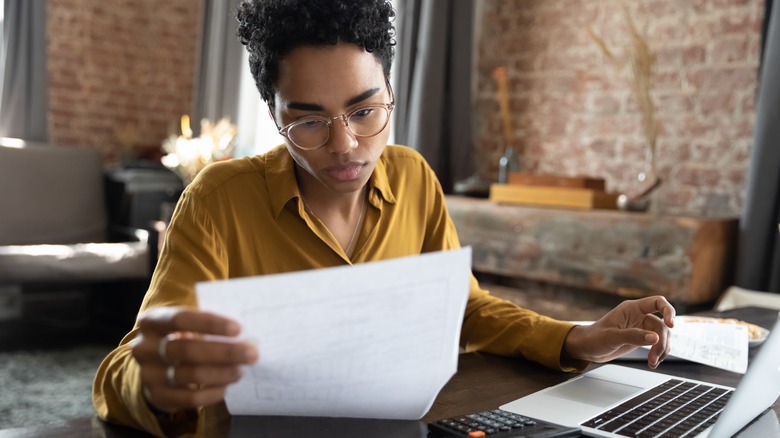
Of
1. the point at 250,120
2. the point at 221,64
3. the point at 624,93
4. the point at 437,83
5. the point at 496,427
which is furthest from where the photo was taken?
the point at 250,120

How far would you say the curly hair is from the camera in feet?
3.60

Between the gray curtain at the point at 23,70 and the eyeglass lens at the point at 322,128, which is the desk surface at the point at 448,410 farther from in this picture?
the gray curtain at the point at 23,70

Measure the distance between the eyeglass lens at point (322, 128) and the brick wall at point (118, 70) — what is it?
3.86 meters

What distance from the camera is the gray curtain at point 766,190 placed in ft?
8.65

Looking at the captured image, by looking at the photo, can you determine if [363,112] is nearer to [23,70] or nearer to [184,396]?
[184,396]

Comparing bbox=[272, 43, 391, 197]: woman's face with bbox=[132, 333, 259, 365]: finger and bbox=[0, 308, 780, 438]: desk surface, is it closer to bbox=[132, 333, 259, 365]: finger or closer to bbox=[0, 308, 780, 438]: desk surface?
bbox=[0, 308, 780, 438]: desk surface

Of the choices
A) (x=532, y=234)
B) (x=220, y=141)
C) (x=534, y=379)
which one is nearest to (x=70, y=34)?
(x=220, y=141)

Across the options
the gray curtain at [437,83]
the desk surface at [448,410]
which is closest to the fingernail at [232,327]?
the desk surface at [448,410]

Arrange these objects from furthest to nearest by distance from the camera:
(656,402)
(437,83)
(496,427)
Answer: (437,83) < (656,402) < (496,427)

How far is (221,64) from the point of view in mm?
4543

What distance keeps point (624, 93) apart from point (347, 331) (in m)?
2.96

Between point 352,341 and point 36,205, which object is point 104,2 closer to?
point 36,205

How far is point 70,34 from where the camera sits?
176 inches

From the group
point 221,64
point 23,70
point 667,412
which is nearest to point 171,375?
point 667,412
